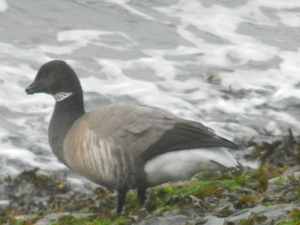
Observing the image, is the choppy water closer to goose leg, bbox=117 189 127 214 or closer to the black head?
the black head

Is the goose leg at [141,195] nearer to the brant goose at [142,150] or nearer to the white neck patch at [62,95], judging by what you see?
the brant goose at [142,150]

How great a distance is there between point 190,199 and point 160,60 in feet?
22.6

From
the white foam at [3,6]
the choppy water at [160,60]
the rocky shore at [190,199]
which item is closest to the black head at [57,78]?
the rocky shore at [190,199]

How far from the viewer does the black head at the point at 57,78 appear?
287 inches

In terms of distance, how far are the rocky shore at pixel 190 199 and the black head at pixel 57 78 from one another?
3.01ft

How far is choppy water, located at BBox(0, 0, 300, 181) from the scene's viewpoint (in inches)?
384

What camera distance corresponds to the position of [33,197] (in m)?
7.45

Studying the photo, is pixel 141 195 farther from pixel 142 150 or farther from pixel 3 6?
pixel 3 6

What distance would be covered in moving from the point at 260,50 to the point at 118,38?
2233 millimetres

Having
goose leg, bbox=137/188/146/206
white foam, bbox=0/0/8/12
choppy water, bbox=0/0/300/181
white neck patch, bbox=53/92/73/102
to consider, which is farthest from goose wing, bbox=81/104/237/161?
white foam, bbox=0/0/8/12

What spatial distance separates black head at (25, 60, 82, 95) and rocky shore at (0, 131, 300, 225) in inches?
→ 36.1

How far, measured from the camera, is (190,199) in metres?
5.12

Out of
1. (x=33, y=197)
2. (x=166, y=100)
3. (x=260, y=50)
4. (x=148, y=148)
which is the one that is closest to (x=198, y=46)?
(x=260, y=50)

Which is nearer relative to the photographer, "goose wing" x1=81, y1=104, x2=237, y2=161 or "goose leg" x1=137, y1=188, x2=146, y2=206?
"goose wing" x1=81, y1=104, x2=237, y2=161
